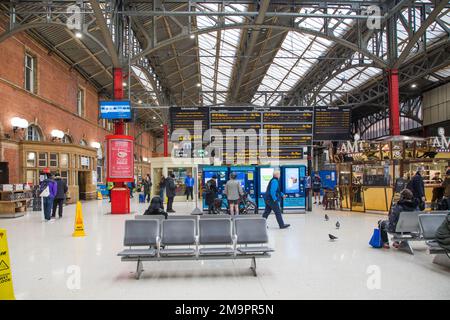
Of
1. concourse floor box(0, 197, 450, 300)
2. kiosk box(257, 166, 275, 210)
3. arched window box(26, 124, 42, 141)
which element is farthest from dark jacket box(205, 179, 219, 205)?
arched window box(26, 124, 42, 141)

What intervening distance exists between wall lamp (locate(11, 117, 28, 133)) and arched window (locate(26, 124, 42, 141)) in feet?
4.99

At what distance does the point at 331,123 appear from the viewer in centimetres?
1471

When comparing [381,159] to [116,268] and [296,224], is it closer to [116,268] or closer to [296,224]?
[296,224]

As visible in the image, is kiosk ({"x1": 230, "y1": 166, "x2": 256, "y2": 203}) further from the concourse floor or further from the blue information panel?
the concourse floor

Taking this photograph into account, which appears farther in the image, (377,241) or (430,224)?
(377,241)

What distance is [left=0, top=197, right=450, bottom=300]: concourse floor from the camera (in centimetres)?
457

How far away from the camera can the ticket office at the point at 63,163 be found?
17438 millimetres

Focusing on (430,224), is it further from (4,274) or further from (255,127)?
(255,127)

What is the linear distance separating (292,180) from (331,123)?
2.61m

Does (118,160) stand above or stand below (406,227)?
above

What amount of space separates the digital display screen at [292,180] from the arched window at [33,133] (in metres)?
12.2

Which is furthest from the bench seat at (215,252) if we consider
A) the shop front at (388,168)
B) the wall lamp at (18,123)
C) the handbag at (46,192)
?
the wall lamp at (18,123)

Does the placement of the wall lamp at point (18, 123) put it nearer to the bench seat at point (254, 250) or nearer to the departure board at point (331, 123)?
the departure board at point (331, 123)

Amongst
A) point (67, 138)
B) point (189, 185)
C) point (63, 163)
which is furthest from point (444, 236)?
point (67, 138)
